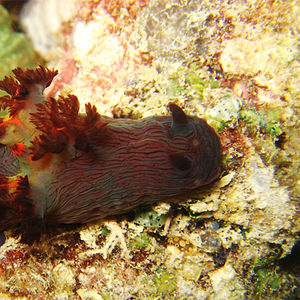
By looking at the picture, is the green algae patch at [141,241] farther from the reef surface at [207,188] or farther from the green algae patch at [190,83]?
the green algae patch at [190,83]

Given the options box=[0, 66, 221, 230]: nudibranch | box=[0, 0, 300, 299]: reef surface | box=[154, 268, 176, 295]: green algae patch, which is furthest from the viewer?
box=[154, 268, 176, 295]: green algae patch

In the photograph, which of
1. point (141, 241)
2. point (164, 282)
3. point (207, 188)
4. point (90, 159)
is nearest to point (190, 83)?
point (207, 188)

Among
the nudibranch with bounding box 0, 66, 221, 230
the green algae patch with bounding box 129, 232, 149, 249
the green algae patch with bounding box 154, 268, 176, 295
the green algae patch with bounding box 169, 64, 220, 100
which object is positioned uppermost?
the green algae patch with bounding box 169, 64, 220, 100

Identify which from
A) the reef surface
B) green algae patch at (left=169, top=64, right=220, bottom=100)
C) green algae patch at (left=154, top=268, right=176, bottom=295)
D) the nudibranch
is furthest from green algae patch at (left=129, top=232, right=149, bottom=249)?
green algae patch at (left=169, top=64, right=220, bottom=100)

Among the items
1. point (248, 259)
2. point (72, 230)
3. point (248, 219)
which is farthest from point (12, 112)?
point (248, 259)

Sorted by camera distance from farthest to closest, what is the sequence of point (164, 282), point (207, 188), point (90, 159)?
point (164, 282) < point (207, 188) < point (90, 159)

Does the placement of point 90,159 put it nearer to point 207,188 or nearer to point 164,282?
point 207,188

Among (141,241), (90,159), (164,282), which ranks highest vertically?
(90,159)

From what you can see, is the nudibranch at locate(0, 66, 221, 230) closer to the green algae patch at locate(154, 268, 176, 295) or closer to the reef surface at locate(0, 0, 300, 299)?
the reef surface at locate(0, 0, 300, 299)

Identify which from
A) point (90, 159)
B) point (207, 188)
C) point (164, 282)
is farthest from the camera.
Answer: point (164, 282)

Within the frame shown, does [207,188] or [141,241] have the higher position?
[207,188]
